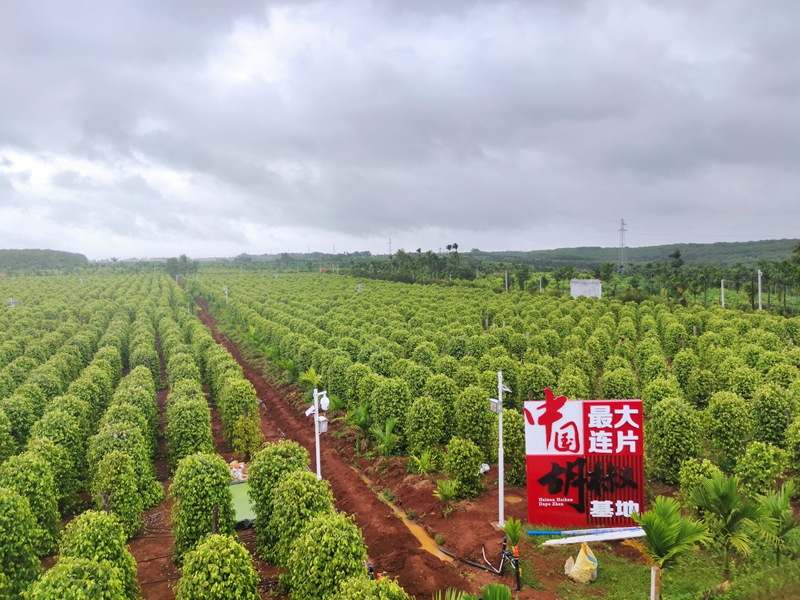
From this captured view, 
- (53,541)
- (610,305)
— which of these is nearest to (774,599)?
(53,541)

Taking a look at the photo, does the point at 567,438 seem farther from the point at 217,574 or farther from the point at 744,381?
the point at 744,381

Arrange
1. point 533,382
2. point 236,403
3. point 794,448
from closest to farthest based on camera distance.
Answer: point 794,448
point 236,403
point 533,382

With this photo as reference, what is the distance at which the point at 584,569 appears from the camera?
529 inches

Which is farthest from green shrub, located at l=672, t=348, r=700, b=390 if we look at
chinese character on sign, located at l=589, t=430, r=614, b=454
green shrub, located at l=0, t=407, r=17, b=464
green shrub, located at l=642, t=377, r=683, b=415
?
green shrub, located at l=0, t=407, r=17, b=464

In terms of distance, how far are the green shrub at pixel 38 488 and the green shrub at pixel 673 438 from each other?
20.0m

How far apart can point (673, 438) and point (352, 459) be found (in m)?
13.0

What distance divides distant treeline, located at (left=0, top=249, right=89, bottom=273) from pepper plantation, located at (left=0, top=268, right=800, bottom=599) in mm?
127377

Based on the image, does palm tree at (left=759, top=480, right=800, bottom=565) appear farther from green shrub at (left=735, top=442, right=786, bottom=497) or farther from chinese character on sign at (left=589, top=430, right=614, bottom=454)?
green shrub at (left=735, top=442, right=786, bottom=497)

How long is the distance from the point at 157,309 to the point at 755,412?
172 ft

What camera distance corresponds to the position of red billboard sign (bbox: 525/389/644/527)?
15.0m

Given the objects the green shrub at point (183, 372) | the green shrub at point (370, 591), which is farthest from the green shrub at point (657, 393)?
the green shrub at point (183, 372)

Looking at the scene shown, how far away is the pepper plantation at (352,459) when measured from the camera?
1166cm

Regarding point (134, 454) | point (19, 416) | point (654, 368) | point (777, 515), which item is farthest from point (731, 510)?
point (19, 416)

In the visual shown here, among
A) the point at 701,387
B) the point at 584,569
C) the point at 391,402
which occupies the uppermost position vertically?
the point at 391,402
